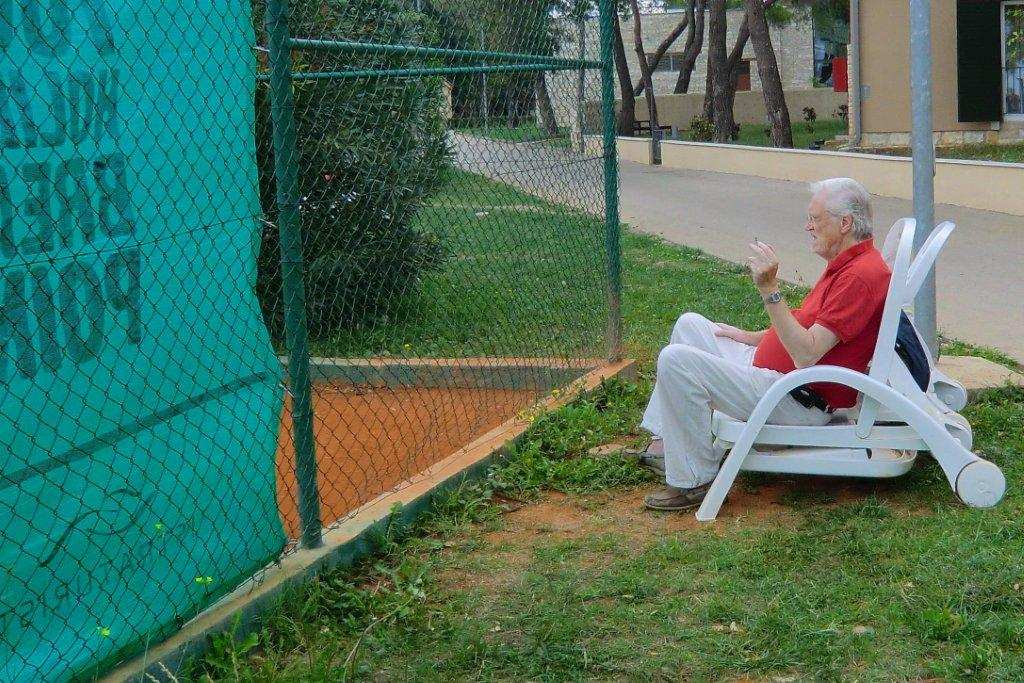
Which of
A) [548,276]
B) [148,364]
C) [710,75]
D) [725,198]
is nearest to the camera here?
[148,364]

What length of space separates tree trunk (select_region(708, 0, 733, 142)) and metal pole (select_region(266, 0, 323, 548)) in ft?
79.2

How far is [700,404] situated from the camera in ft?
14.4

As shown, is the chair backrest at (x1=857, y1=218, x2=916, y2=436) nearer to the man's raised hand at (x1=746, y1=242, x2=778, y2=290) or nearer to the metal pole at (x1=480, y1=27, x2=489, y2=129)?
the man's raised hand at (x1=746, y1=242, x2=778, y2=290)

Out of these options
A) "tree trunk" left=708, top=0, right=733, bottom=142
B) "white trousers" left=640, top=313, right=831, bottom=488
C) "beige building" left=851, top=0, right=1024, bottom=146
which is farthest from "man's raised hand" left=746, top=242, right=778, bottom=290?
"tree trunk" left=708, top=0, right=733, bottom=142

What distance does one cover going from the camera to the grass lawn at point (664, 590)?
3.24 m

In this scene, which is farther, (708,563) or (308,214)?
(308,214)

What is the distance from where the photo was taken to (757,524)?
4270 mm

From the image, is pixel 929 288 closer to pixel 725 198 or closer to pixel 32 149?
pixel 32 149

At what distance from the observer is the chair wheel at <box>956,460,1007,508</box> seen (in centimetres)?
416

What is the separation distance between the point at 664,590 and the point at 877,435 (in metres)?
1.10

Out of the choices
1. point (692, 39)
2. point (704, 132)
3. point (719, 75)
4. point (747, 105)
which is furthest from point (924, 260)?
point (747, 105)

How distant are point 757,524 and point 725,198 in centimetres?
1290

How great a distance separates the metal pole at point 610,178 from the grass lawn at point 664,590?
1.52m

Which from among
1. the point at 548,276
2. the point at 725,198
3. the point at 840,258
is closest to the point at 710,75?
the point at 725,198
